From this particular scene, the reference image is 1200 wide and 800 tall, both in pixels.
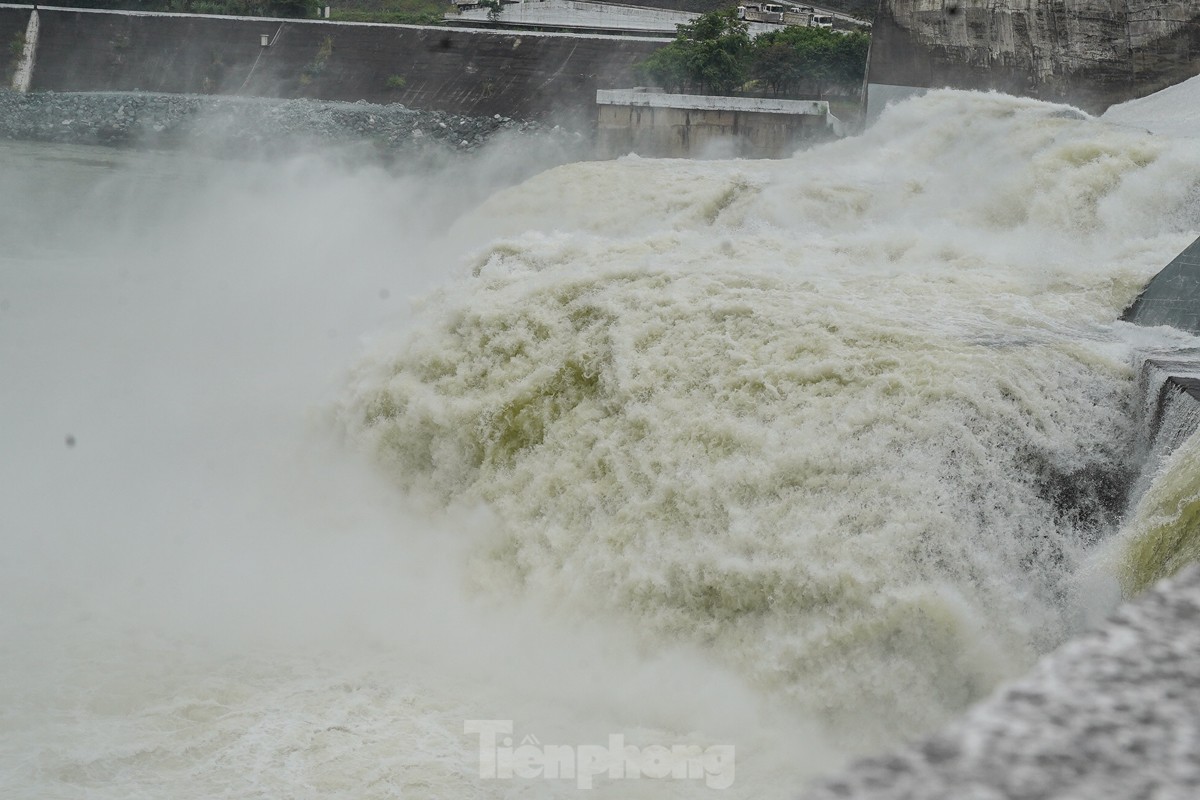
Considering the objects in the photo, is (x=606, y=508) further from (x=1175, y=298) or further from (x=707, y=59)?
(x=707, y=59)

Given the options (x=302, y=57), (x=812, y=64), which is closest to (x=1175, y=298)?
(x=812, y=64)

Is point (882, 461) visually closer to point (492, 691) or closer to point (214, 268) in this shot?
point (492, 691)

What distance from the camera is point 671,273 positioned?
18.8ft

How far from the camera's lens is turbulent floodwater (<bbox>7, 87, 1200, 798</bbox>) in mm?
3705

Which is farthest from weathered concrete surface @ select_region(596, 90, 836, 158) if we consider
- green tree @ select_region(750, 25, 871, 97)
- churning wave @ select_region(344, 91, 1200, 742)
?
churning wave @ select_region(344, 91, 1200, 742)

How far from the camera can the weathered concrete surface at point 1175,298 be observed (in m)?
4.85

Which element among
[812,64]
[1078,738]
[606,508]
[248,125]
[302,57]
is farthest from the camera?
[302,57]

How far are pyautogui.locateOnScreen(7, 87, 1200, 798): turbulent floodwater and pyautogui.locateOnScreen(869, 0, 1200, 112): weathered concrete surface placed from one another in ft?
13.6

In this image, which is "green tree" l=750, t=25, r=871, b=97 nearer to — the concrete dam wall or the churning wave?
the concrete dam wall

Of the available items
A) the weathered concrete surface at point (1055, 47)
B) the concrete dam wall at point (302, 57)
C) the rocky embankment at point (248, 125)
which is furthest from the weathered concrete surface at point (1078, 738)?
the concrete dam wall at point (302, 57)

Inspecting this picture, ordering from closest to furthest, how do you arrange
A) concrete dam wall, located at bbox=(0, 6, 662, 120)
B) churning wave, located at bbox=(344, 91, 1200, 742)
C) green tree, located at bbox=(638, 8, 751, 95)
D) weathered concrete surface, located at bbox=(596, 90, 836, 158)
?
churning wave, located at bbox=(344, 91, 1200, 742) < weathered concrete surface, located at bbox=(596, 90, 836, 158) < green tree, located at bbox=(638, 8, 751, 95) < concrete dam wall, located at bbox=(0, 6, 662, 120)

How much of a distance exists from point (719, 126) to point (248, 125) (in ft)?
31.0

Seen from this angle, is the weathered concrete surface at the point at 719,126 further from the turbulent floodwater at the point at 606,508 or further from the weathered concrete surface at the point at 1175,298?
the weathered concrete surface at the point at 1175,298

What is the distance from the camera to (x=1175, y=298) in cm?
496
